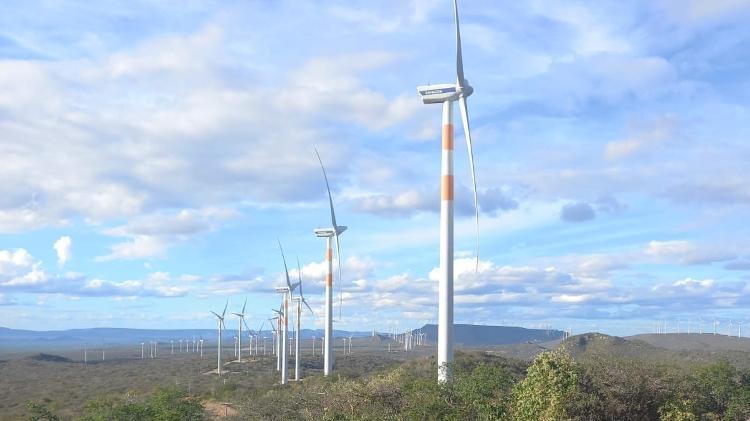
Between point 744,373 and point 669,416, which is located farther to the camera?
point 744,373

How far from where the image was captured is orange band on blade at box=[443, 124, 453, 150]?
41312mm

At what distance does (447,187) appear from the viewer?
134 feet

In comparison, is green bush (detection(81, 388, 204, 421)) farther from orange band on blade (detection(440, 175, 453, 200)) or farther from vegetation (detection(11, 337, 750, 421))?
Answer: orange band on blade (detection(440, 175, 453, 200))

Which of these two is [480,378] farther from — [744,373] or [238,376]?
[238,376]

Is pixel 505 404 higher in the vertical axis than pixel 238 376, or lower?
higher

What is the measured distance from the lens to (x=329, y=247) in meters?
80.1

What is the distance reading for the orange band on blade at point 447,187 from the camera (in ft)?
133

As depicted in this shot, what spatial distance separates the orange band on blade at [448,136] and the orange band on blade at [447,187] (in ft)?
5.25

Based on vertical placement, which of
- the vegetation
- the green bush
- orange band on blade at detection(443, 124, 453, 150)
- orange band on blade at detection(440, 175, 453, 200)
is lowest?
the green bush

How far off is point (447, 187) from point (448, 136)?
285 cm

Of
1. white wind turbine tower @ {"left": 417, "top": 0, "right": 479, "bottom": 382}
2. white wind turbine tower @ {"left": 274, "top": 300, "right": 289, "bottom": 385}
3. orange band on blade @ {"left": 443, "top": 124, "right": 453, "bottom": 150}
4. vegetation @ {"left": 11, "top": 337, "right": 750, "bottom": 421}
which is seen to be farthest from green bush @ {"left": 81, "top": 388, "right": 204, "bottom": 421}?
white wind turbine tower @ {"left": 274, "top": 300, "right": 289, "bottom": 385}

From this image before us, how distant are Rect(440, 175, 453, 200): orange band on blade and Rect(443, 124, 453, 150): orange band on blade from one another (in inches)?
63.0

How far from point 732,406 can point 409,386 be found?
16.5m

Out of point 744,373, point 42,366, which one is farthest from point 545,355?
point 42,366
